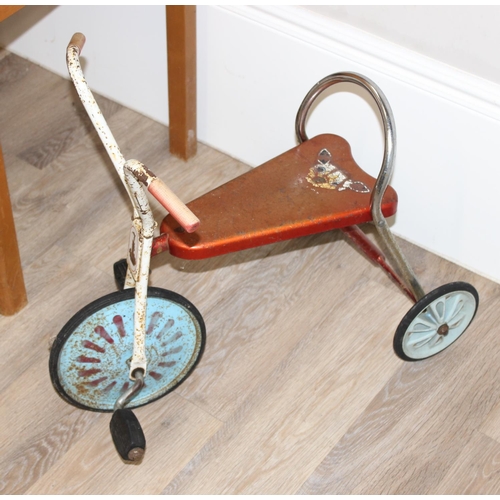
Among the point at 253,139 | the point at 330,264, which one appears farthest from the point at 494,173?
the point at 253,139

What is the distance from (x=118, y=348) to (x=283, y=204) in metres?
0.31

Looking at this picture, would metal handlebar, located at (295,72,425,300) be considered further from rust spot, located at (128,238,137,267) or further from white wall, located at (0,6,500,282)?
rust spot, located at (128,238,137,267)

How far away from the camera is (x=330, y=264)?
141 cm

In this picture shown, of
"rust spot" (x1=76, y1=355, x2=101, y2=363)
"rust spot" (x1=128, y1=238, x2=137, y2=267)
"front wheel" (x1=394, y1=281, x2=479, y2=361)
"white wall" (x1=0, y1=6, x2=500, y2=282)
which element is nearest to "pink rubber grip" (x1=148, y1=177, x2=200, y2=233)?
"rust spot" (x1=128, y1=238, x2=137, y2=267)

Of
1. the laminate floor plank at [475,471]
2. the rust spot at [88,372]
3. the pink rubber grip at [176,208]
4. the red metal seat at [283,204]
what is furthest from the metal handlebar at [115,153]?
the laminate floor plank at [475,471]

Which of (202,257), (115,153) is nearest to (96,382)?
(202,257)

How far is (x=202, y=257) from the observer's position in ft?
3.64

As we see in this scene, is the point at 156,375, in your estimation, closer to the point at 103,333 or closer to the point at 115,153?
the point at 103,333

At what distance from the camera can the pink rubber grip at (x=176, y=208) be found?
844 millimetres

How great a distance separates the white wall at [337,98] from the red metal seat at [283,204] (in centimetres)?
13

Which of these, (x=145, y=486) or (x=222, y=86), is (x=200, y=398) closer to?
(x=145, y=486)

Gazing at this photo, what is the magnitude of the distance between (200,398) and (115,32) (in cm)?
74

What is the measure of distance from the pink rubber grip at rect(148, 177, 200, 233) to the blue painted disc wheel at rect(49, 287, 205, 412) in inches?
9.1

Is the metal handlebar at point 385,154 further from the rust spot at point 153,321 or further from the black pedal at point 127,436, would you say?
the black pedal at point 127,436
